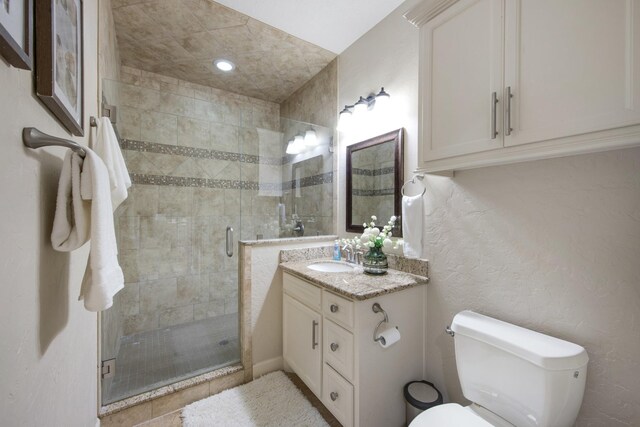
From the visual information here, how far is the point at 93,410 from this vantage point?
4.25ft

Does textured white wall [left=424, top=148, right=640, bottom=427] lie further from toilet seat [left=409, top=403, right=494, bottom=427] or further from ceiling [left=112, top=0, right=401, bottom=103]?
ceiling [left=112, top=0, right=401, bottom=103]

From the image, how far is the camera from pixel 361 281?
1503mm

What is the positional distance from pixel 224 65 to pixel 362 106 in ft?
4.71

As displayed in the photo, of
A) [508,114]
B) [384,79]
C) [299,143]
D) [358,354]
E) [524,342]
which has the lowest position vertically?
[358,354]

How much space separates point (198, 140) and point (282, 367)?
2245 millimetres

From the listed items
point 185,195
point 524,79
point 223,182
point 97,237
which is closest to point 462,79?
point 524,79

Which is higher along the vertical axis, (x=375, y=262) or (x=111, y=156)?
(x=111, y=156)

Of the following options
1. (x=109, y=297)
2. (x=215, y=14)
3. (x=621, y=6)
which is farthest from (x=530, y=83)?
(x=215, y=14)

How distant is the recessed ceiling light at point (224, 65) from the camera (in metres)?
2.35

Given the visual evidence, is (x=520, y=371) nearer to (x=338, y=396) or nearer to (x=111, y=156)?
(x=338, y=396)

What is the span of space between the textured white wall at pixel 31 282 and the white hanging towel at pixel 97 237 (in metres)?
0.09

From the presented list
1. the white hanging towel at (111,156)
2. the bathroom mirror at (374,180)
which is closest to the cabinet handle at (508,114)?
the bathroom mirror at (374,180)

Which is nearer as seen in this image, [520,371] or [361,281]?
[520,371]

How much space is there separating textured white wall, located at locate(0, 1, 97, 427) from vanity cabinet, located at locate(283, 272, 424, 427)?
3.58ft
